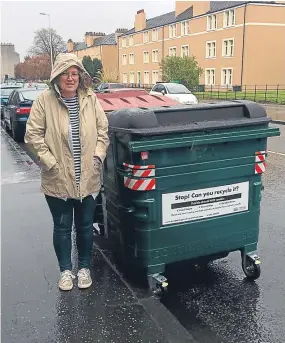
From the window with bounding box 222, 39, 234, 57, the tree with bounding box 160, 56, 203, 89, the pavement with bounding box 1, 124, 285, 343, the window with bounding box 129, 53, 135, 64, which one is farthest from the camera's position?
the window with bounding box 129, 53, 135, 64

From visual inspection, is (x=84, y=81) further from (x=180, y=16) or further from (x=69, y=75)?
(x=180, y=16)

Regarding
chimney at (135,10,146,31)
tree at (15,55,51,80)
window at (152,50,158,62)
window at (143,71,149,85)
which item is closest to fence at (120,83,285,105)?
window at (152,50,158,62)

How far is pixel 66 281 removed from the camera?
3748 millimetres

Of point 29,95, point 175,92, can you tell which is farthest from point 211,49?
point 29,95

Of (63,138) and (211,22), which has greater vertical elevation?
(211,22)

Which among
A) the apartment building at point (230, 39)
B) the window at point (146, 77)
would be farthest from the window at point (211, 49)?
the window at point (146, 77)

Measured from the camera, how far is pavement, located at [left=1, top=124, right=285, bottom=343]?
310 centimetres

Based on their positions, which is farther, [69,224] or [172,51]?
[172,51]

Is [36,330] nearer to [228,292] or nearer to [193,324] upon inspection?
[193,324]

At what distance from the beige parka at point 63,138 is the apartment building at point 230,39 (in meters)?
40.6

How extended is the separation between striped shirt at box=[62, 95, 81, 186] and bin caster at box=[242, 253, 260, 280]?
1.76m

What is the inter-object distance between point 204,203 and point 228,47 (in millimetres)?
43146

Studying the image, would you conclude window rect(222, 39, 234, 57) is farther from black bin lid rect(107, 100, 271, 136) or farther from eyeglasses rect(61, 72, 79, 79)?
eyeglasses rect(61, 72, 79, 79)

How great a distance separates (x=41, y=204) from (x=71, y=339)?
3.79m
